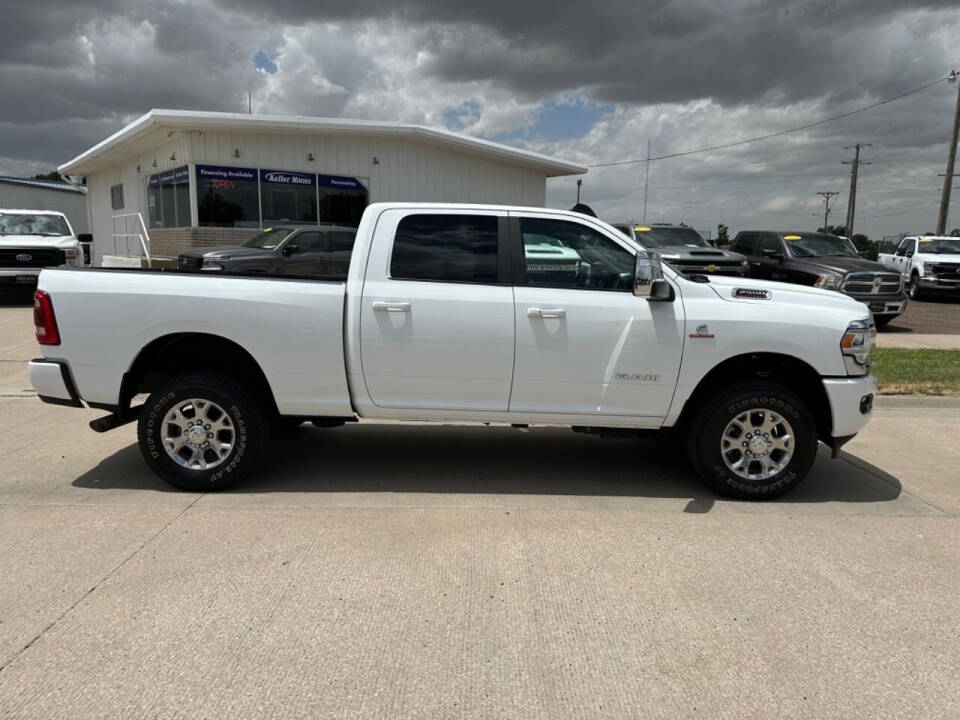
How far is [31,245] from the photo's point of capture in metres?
15.9

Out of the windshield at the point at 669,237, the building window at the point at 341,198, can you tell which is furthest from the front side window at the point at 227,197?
the windshield at the point at 669,237

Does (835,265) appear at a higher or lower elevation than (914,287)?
higher

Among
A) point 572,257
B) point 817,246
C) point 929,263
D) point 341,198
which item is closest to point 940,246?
point 929,263

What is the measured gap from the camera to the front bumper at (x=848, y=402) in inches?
182

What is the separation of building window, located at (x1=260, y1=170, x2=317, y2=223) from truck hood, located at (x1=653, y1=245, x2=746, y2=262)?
32.9ft

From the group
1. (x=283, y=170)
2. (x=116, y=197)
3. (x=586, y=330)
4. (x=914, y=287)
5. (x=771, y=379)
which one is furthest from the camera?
(x=116, y=197)

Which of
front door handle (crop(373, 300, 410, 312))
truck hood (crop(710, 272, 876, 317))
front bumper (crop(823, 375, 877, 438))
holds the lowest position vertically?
front bumper (crop(823, 375, 877, 438))

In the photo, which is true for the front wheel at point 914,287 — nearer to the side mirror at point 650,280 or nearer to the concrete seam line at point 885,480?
the concrete seam line at point 885,480

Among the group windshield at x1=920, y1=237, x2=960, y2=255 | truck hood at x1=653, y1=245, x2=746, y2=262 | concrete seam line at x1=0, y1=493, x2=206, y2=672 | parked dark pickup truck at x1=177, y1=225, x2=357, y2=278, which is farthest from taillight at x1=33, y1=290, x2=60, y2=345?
windshield at x1=920, y1=237, x2=960, y2=255

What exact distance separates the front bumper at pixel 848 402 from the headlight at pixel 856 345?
0.08 m

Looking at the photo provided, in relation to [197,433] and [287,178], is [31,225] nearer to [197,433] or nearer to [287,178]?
[287,178]

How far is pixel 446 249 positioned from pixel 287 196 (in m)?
16.4

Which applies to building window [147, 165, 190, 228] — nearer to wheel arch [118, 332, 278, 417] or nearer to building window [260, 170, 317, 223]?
building window [260, 170, 317, 223]

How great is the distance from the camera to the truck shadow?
4949 mm
